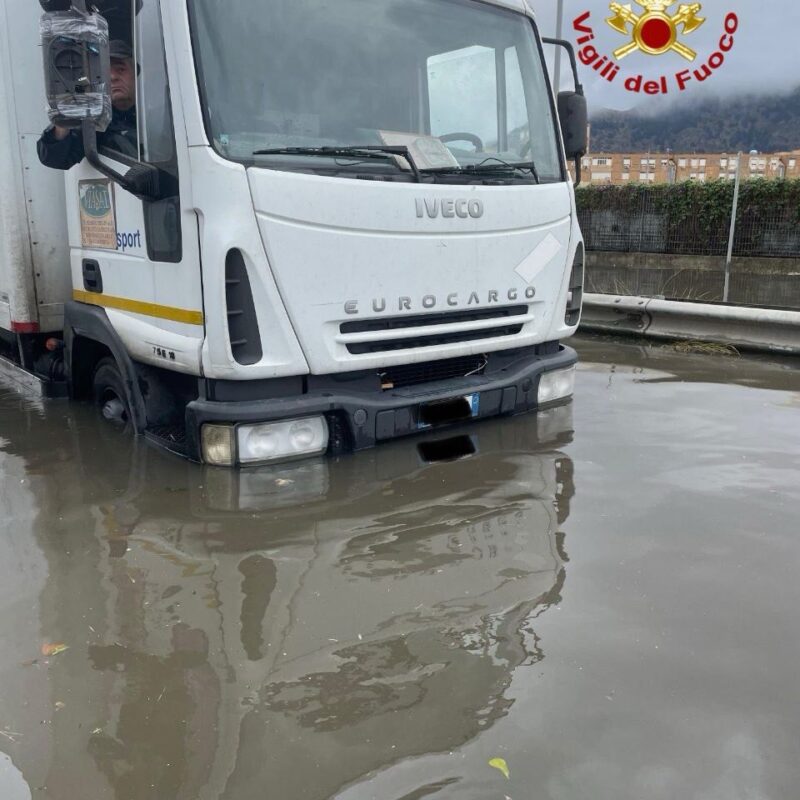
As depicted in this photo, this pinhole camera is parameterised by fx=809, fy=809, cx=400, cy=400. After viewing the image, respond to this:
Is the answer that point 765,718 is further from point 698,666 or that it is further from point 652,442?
point 652,442

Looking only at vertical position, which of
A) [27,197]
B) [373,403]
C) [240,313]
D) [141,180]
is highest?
[141,180]

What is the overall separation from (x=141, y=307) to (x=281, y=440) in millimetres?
1080

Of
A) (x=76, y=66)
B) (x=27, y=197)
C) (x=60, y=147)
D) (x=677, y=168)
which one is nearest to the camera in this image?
(x=76, y=66)

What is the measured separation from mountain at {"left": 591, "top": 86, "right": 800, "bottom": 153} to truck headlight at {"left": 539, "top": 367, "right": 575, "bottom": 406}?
103 meters

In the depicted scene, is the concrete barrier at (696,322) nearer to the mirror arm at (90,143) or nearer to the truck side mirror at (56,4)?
the mirror arm at (90,143)

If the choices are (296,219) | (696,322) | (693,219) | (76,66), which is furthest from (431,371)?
(693,219)

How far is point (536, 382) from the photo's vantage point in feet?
16.3

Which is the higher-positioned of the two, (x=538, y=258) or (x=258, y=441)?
(x=538, y=258)

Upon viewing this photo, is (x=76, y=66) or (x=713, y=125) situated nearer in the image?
(x=76, y=66)

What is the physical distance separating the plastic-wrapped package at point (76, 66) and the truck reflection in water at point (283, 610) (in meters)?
1.81

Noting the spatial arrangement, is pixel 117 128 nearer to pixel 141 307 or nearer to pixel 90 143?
pixel 90 143

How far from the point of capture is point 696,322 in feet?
25.3

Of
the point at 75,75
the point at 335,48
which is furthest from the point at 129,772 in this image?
the point at 335,48

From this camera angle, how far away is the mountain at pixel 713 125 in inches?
4247
